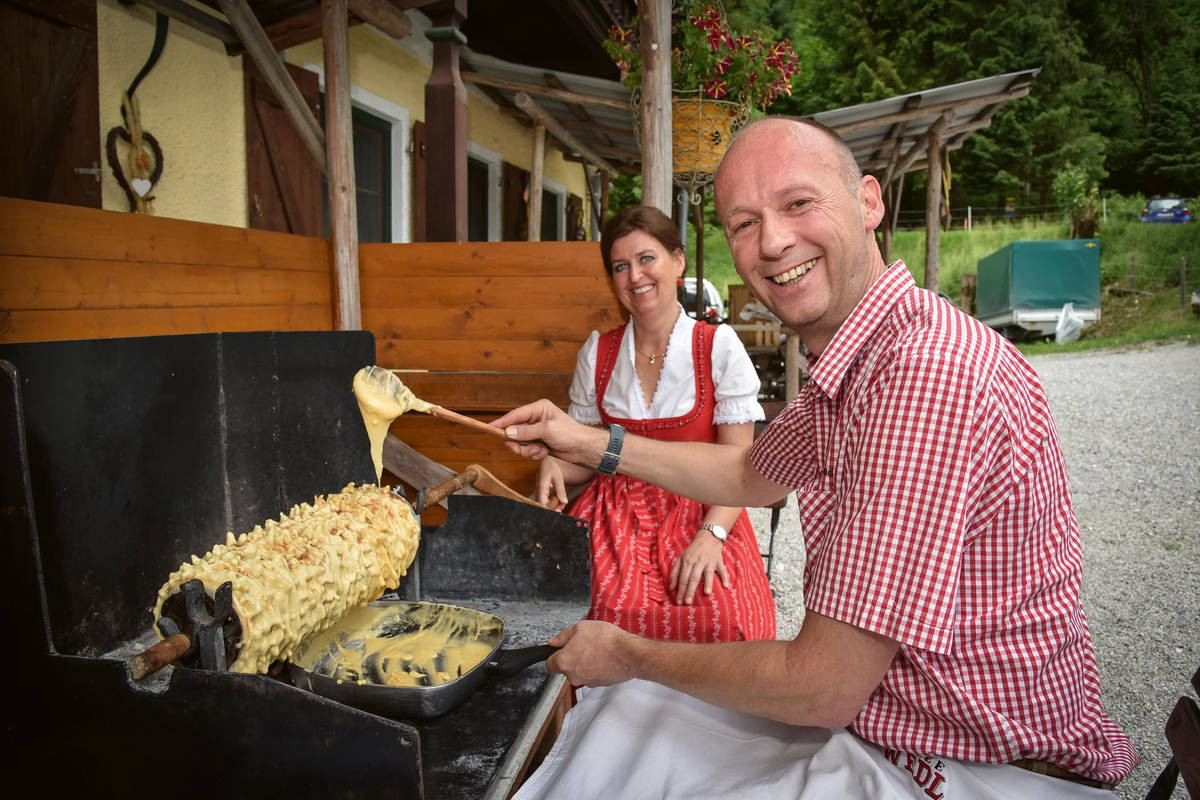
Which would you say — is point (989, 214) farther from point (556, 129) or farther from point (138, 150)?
point (138, 150)

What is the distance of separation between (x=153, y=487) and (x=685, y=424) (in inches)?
72.8

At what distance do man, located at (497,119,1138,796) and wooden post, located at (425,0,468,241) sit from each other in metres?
4.42

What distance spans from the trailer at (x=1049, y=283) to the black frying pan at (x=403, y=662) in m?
21.0

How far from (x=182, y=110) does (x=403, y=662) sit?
4260 mm

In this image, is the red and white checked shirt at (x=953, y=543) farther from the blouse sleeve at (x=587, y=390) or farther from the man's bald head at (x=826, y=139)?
the blouse sleeve at (x=587, y=390)

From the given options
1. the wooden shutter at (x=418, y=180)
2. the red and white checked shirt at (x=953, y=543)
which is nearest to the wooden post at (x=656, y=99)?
the red and white checked shirt at (x=953, y=543)

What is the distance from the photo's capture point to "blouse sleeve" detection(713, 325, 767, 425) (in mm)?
3020

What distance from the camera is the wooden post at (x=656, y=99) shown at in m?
4.01

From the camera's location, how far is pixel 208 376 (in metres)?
1.94

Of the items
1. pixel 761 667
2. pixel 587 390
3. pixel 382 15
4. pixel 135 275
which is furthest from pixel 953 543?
pixel 382 15

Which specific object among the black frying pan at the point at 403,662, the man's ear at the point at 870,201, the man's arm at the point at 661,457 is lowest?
the black frying pan at the point at 403,662

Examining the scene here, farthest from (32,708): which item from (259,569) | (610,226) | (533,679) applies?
(610,226)

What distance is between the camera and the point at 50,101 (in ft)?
12.3

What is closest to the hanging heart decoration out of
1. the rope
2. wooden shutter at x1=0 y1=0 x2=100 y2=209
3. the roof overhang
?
the rope
